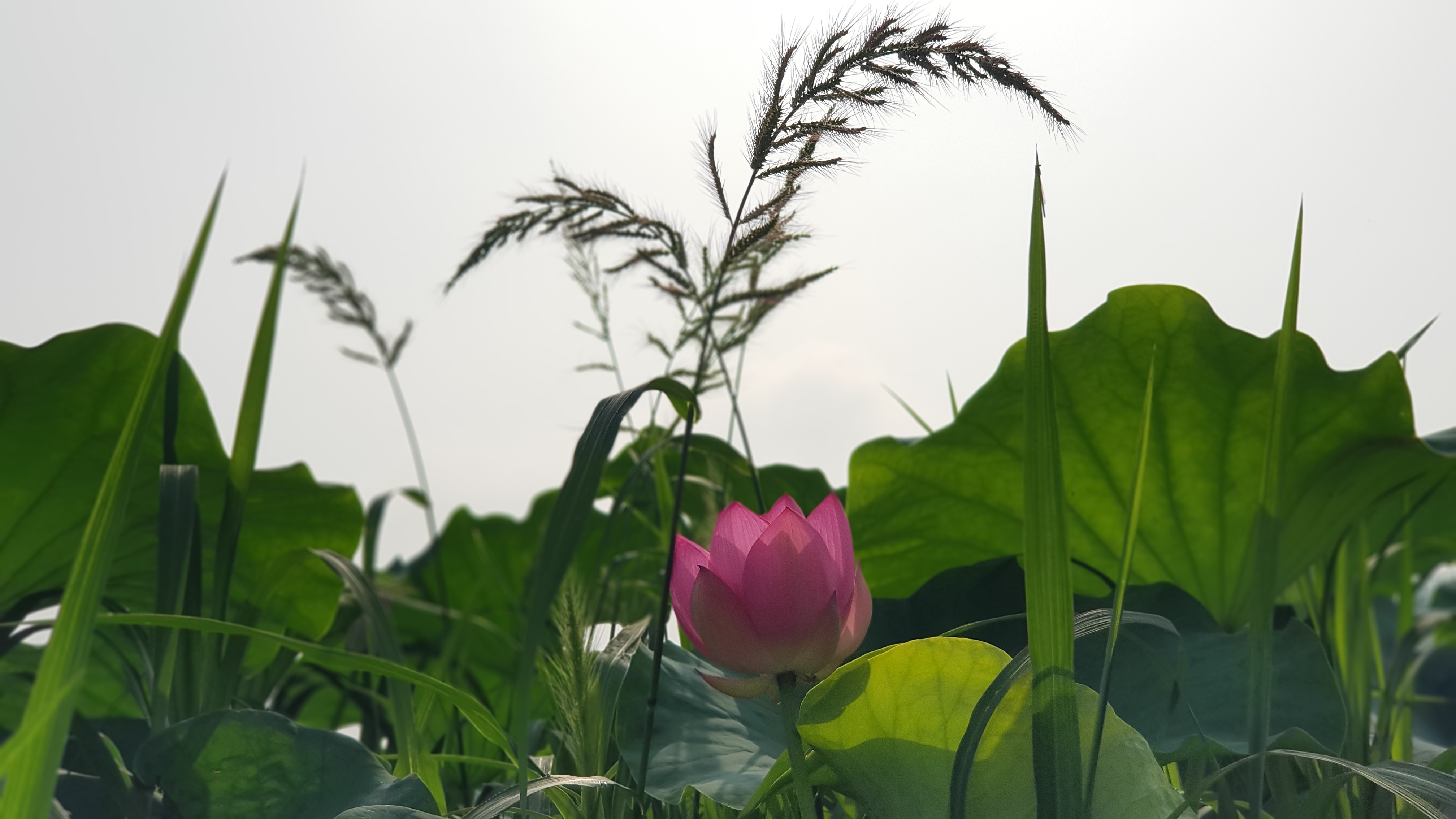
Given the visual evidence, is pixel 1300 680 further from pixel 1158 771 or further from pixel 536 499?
pixel 536 499

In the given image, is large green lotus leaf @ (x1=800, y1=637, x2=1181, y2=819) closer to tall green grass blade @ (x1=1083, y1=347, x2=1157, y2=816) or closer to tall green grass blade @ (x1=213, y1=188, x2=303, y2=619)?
tall green grass blade @ (x1=1083, y1=347, x2=1157, y2=816)

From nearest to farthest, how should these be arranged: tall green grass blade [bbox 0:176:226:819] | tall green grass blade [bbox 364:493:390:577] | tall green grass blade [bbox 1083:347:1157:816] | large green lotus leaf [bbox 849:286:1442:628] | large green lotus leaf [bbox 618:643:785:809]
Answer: tall green grass blade [bbox 0:176:226:819] < tall green grass blade [bbox 1083:347:1157:816] < large green lotus leaf [bbox 618:643:785:809] < large green lotus leaf [bbox 849:286:1442:628] < tall green grass blade [bbox 364:493:390:577]

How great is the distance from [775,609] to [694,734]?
0.25 m

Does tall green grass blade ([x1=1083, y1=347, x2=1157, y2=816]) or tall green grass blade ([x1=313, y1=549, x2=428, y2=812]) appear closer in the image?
tall green grass blade ([x1=1083, y1=347, x2=1157, y2=816])

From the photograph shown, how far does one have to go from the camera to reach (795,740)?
500 millimetres

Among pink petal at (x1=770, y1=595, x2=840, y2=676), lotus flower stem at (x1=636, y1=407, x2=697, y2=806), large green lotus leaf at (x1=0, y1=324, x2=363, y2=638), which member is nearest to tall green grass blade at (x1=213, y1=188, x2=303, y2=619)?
large green lotus leaf at (x1=0, y1=324, x2=363, y2=638)

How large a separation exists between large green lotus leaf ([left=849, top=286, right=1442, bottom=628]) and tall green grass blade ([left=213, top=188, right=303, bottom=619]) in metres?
0.60

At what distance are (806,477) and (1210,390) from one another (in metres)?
0.71

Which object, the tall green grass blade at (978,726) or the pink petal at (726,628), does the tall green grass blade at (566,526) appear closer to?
the pink petal at (726,628)

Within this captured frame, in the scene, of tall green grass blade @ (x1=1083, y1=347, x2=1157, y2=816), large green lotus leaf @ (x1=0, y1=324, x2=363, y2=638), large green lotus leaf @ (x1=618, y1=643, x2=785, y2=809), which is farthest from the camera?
large green lotus leaf @ (x1=0, y1=324, x2=363, y2=638)

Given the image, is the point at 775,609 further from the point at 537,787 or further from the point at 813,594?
the point at 537,787

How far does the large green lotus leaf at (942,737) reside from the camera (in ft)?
1.63

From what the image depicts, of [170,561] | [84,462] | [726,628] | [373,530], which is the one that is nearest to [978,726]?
[726,628]

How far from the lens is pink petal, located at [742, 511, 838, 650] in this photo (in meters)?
0.50
